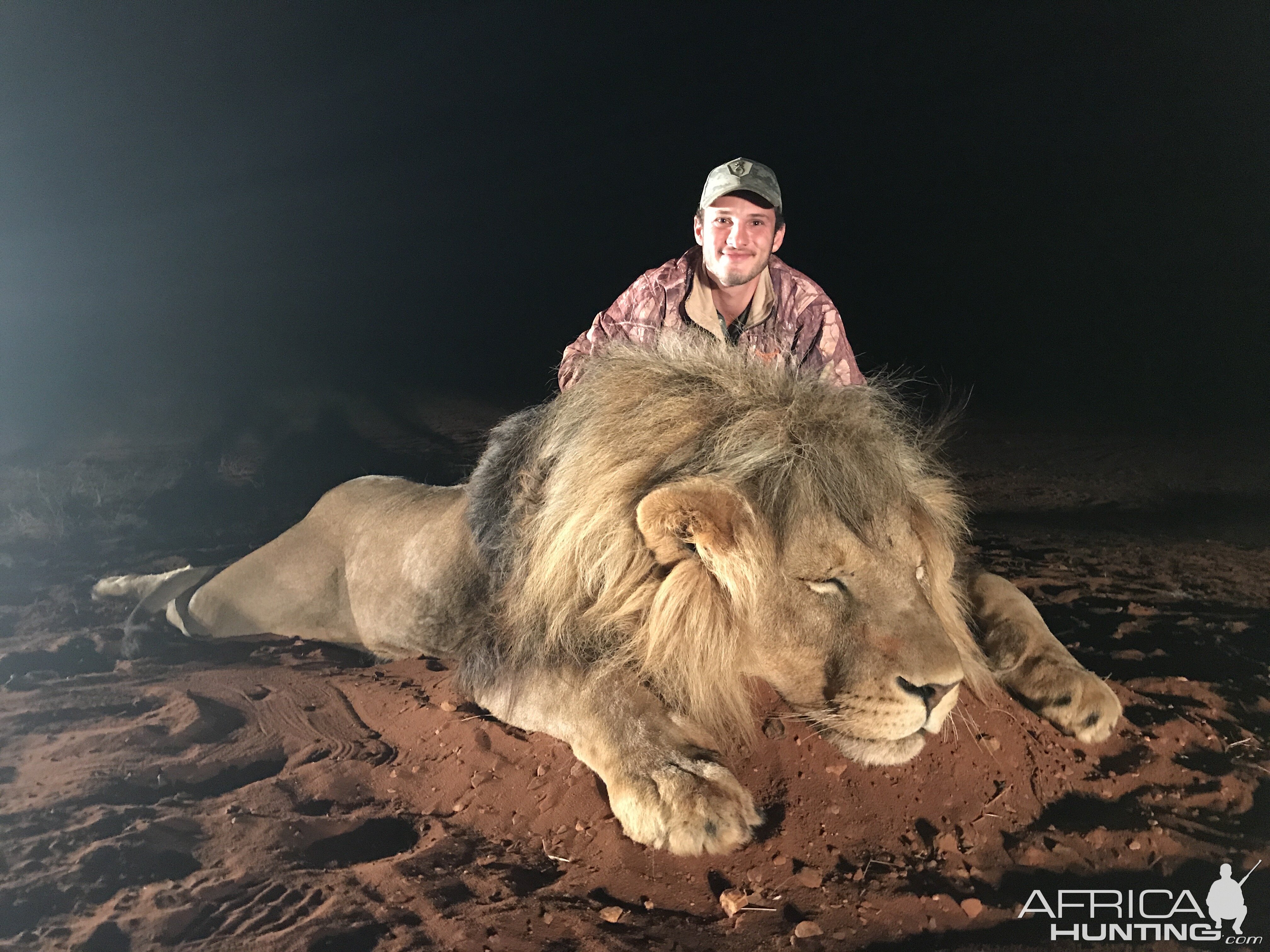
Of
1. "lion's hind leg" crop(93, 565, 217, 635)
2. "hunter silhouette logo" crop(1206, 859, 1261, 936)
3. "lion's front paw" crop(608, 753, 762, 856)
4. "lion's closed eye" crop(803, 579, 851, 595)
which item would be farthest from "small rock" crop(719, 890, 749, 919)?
"lion's hind leg" crop(93, 565, 217, 635)

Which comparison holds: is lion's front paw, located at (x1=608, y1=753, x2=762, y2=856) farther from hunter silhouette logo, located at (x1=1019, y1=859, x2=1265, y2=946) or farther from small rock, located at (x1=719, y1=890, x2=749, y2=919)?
hunter silhouette logo, located at (x1=1019, y1=859, x2=1265, y2=946)

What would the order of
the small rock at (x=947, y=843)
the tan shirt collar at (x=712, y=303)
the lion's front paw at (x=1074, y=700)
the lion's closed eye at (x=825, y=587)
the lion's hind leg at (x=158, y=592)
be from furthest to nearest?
the lion's hind leg at (x=158, y=592) → the tan shirt collar at (x=712, y=303) → the lion's front paw at (x=1074, y=700) → the lion's closed eye at (x=825, y=587) → the small rock at (x=947, y=843)

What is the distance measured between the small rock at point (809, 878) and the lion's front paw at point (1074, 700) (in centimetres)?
111

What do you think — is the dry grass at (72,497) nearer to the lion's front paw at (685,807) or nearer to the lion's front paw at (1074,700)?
the lion's front paw at (685,807)

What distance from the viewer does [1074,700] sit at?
→ 98.2 inches

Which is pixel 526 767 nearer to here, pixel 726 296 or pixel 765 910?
pixel 765 910

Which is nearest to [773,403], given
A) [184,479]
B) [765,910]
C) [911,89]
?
[765,910]

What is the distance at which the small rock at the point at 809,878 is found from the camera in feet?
6.32

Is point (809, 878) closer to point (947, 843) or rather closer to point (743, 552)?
point (947, 843)

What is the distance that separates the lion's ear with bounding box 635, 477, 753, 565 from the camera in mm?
2104

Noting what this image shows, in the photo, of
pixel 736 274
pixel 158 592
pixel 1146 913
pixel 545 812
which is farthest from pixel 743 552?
pixel 158 592

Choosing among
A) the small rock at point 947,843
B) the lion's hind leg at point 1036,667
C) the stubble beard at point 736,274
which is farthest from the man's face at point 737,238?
the small rock at point 947,843

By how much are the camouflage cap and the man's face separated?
5 centimetres

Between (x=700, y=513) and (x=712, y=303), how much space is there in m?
2.14
